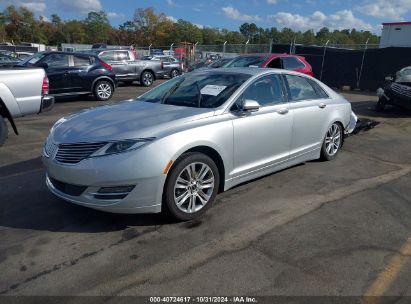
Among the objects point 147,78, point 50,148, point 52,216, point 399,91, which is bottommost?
point 147,78

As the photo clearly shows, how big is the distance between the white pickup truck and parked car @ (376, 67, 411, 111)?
9.64m

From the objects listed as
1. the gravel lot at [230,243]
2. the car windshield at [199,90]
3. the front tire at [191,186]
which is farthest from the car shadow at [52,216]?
the car windshield at [199,90]

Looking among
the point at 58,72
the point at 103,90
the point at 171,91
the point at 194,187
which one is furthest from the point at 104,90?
the point at 194,187

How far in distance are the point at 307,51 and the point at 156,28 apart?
9445 centimetres

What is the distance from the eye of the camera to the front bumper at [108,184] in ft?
11.1

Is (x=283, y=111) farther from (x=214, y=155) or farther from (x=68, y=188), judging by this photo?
(x=68, y=188)

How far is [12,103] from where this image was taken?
671 cm

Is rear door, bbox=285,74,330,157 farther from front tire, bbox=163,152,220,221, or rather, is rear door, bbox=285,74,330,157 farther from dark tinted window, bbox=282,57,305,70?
dark tinted window, bbox=282,57,305,70

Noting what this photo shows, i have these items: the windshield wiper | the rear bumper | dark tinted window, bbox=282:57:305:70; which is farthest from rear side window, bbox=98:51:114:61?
the windshield wiper

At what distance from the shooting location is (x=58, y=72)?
11.4 metres

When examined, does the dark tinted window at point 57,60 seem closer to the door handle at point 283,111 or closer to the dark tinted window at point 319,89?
the dark tinted window at point 319,89

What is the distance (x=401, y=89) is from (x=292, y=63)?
10.7 ft

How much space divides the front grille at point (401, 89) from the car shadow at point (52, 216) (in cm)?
968

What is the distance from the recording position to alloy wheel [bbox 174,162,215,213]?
3.76 meters
